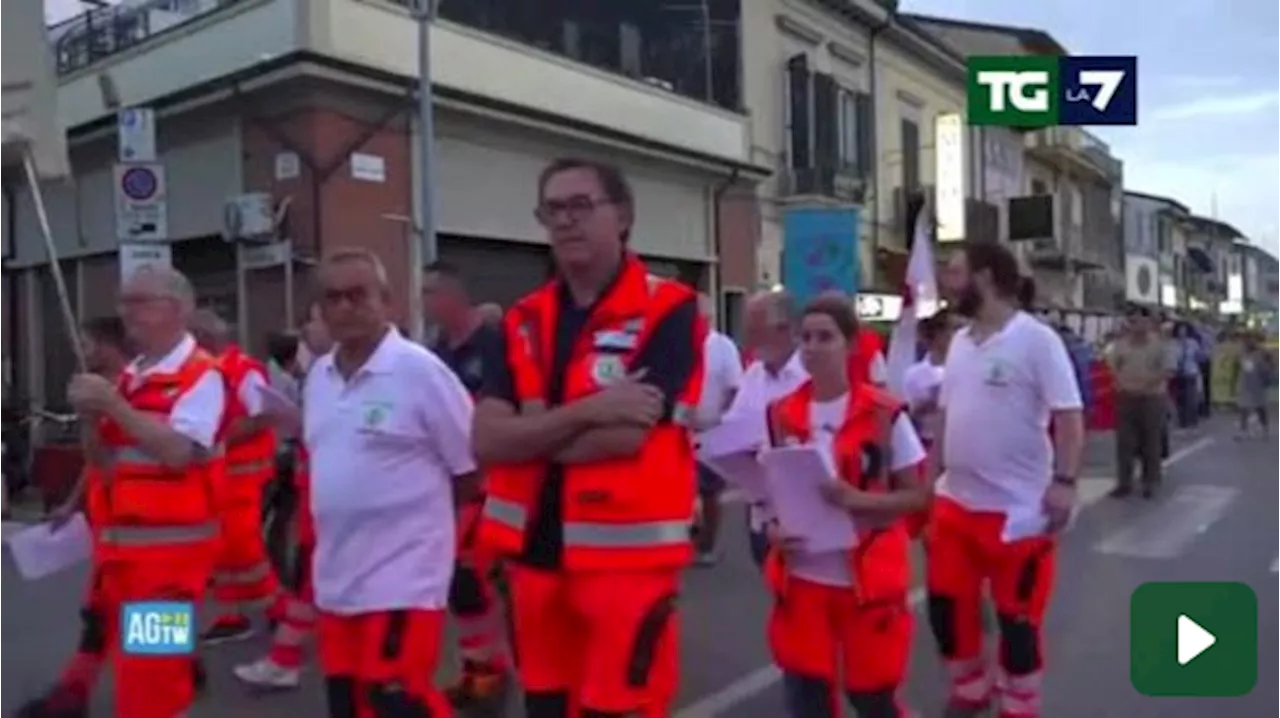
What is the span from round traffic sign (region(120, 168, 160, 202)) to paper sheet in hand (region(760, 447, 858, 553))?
27.1 ft

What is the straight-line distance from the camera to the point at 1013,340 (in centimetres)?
621

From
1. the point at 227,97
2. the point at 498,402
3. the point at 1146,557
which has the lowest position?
the point at 1146,557

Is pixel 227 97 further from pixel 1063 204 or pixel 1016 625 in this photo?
pixel 1063 204

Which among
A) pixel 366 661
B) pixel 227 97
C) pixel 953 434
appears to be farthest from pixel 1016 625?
pixel 227 97

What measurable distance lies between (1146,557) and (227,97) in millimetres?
12509

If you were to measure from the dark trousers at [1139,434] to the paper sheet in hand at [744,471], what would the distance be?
1235 cm

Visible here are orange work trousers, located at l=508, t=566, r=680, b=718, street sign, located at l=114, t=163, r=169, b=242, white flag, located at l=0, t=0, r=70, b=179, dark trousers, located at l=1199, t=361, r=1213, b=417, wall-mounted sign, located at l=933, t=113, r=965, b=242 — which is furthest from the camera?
wall-mounted sign, located at l=933, t=113, r=965, b=242

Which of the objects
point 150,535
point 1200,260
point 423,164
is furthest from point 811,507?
point 1200,260

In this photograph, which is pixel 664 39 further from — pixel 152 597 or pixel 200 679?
pixel 152 597

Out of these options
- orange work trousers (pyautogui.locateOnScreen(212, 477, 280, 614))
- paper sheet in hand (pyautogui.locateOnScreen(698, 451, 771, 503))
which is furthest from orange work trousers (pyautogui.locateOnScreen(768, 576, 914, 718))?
orange work trousers (pyautogui.locateOnScreen(212, 477, 280, 614))

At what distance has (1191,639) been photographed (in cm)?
541

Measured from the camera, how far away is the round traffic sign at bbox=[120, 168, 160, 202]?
12.3 metres

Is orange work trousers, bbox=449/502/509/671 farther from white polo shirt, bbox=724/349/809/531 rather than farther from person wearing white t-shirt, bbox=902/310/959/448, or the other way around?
person wearing white t-shirt, bbox=902/310/959/448

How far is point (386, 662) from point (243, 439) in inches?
107
